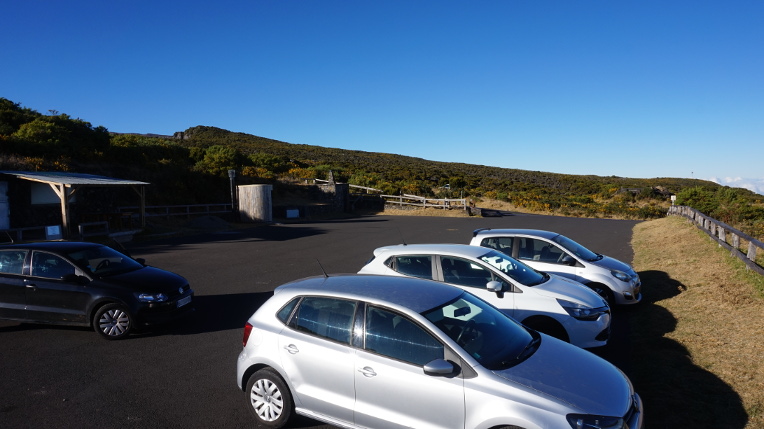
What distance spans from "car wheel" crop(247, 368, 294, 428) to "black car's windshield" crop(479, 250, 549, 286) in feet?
11.3

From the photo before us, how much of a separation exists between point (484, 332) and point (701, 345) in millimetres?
3860

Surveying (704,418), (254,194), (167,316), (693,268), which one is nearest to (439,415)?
(704,418)

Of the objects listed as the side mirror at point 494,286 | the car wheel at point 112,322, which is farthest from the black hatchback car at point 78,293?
the side mirror at point 494,286

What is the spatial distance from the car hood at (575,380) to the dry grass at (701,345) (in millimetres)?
1080

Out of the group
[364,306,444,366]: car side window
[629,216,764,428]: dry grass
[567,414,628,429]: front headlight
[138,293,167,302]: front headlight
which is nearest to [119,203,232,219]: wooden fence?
[138,293,167,302]: front headlight

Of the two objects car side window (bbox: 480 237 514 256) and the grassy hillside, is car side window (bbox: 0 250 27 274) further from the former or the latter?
the grassy hillside

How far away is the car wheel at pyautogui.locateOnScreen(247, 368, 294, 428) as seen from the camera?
169 inches

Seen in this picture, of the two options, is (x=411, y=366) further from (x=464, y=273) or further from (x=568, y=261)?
(x=568, y=261)

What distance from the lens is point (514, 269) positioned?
7.05 meters

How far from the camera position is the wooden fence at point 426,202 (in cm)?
3491

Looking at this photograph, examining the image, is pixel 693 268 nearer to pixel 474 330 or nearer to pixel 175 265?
pixel 474 330

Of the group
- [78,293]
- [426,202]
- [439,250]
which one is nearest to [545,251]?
[439,250]

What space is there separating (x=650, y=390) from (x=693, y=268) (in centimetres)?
681

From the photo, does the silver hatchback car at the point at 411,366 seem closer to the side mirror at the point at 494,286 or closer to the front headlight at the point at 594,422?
the front headlight at the point at 594,422
